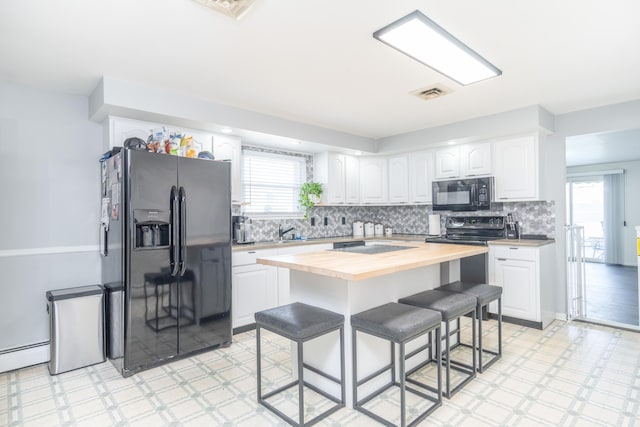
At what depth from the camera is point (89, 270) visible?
130 inches

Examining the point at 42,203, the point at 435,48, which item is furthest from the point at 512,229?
the point at 42,203

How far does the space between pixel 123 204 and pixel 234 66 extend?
1.37 metres

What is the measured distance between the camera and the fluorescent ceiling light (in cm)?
211

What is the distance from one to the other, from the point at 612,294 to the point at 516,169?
110 inches

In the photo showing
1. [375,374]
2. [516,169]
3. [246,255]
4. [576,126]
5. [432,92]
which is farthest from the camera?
[516,169]

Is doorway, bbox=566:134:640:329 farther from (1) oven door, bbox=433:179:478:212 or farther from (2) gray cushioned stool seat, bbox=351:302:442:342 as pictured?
(2) gray cushioned stool seat, bbox=351:302:442:342

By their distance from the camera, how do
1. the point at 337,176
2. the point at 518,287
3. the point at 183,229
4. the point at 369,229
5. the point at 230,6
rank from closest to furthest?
the point at 230,6, the point at 183,229, the point at 518,287, the point at 337,176, the point at 369,229

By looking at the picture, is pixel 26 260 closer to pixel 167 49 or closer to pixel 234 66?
pixel 167 49

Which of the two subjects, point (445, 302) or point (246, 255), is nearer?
point (445, 302)

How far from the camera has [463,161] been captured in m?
4.56

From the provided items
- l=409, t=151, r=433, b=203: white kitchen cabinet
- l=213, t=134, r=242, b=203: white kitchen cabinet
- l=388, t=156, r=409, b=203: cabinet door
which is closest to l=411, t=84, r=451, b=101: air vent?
l=409, t=151, r=433, b=203: white kitchen cabinet

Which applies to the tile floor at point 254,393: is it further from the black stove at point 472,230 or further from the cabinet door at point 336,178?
the cabinet door at point 336,178

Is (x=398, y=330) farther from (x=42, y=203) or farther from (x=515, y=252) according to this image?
(x=42, y=203)

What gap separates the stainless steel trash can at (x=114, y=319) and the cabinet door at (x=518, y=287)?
375 cm
